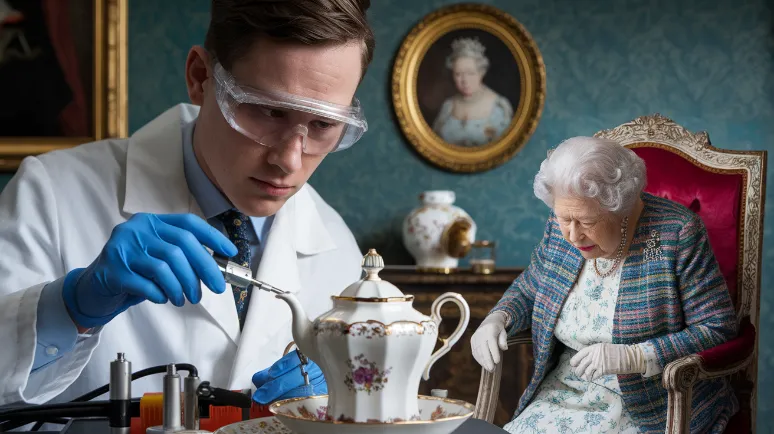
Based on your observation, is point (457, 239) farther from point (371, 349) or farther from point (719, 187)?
point (371, 349)

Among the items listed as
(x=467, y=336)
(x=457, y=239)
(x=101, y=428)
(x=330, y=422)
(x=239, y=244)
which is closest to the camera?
(x=330, y=422)

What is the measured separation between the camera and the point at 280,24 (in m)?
1.57

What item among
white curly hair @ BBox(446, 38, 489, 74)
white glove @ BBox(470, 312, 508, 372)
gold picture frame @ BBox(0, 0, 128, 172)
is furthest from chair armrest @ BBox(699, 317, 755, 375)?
gold picture frame @ BBox(0, 0, 128, 172)

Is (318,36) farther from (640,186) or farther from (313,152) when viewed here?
(640,186)

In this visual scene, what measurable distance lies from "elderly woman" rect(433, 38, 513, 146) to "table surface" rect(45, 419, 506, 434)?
3102 mm

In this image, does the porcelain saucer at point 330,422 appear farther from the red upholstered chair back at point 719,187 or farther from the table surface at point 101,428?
the red upholstered chair back at point 719,187

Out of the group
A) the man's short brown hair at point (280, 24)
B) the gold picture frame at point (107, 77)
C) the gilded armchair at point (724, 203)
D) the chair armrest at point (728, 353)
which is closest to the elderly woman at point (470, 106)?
the gilded armchair at point (724, 203)

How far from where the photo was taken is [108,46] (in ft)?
13.5

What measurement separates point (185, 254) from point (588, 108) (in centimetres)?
336

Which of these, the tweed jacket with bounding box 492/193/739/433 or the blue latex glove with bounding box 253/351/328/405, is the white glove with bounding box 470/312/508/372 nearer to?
the tweed jacket with bounding box 492/193/739/433

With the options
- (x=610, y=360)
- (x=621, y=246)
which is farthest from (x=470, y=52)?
(x=610, y=360)

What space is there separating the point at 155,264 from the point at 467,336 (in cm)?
251

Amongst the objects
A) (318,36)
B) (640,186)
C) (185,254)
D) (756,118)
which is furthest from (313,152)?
(756,118)

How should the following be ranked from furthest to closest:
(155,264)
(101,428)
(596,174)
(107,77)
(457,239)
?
(107,77) < (457,239) < (596,174) < (155,264) < (101,428)
